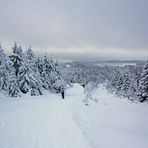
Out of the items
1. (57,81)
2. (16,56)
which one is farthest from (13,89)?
(57,81)

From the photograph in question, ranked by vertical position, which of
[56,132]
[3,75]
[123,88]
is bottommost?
[123,88]

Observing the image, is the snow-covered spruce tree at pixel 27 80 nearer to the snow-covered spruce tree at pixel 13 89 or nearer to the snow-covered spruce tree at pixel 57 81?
the snow-covered spruce tree at pixel 13 89

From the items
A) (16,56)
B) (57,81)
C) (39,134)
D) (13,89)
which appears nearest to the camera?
(39,134)

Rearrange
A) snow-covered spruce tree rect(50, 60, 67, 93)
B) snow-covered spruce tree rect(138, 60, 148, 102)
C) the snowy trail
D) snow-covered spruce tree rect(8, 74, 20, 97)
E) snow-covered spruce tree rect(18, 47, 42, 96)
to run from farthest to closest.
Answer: snow-covered spruce tree rect(50, 60, 67, 93), snow-covered spruce tree rect(18, 47, 42, 96), snow-covered spruce tree rect(138, 60, 148, 102), snow-covered spruce tree rect(8, 74, 20, 97), the snowy trail

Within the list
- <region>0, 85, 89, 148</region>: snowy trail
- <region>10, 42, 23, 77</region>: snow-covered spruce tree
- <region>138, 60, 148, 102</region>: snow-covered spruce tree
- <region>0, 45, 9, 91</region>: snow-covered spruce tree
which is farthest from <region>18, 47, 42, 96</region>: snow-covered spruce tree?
<region>0, 85, 89, 148</region>: snowy trail

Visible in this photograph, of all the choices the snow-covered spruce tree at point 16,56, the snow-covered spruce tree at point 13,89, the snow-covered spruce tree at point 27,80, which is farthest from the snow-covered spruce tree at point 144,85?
the snow-covered spruce tree at point 16,56

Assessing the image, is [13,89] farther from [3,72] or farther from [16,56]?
[16,56]

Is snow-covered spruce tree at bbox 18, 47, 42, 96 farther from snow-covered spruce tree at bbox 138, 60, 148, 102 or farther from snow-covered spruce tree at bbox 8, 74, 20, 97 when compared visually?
snow-covered spruce tree at bbox 138, 60, 148, 102

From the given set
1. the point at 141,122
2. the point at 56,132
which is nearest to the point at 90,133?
the point at 56,132

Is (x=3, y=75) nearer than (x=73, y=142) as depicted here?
No

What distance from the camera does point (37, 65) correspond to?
52000 mm

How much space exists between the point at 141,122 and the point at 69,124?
10065mm

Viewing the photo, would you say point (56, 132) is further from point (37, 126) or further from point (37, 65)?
point (37, 65)

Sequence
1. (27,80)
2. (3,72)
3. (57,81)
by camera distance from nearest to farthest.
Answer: (3,72) < (27,80) < (57,81)
